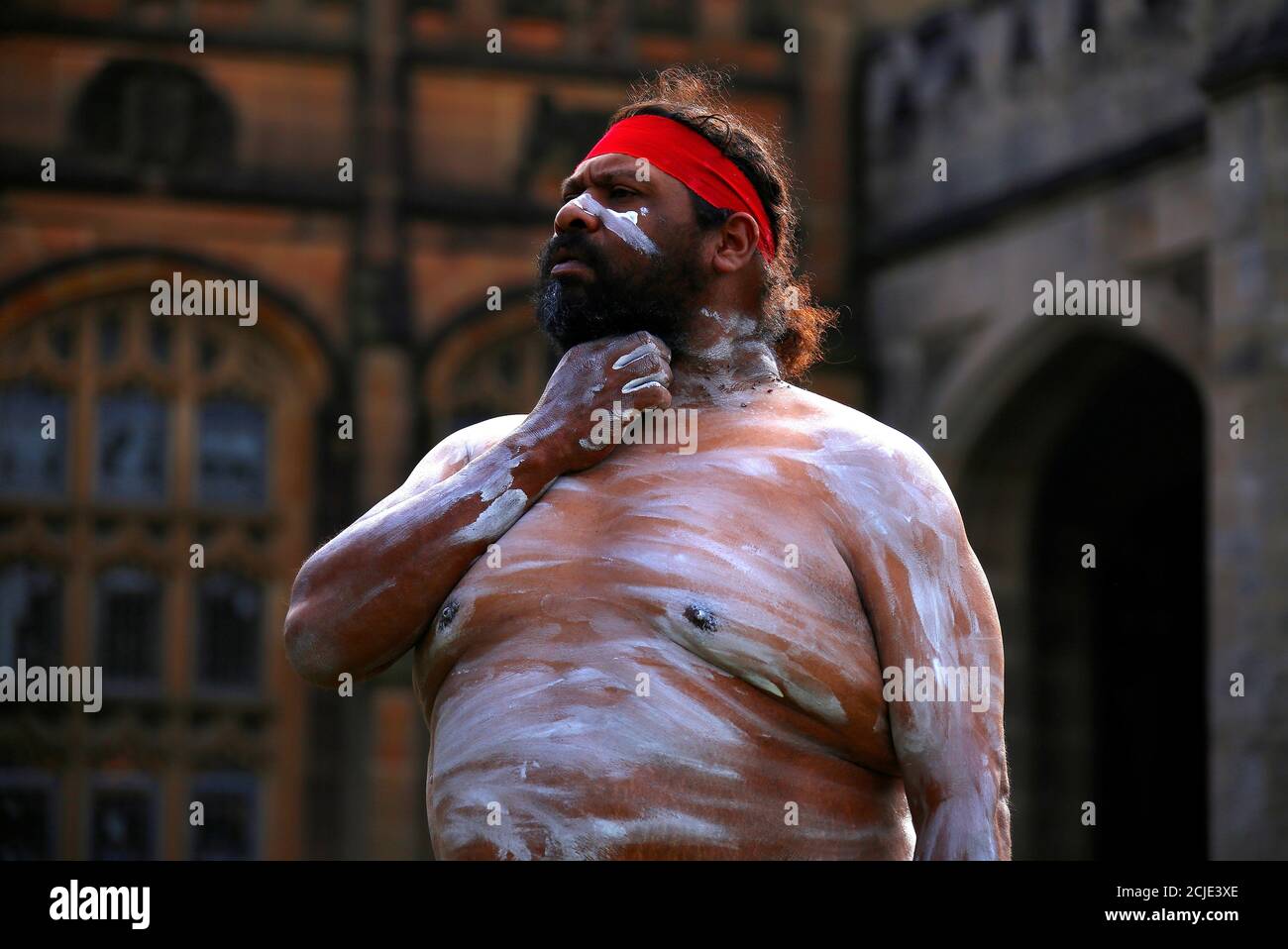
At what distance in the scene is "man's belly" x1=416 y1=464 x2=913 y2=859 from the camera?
90.8 inches

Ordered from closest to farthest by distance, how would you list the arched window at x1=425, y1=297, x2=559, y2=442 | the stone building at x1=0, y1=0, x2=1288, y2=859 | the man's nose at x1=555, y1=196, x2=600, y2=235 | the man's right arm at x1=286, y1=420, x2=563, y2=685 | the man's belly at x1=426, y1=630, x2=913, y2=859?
1. the man's belly at x1=426, y1=630, x2=913, y2=859
2. the man's right arm at x1=286, y1=420, x2=563, y2=685
3. the man's nose at x1=555, y1=196, x2=600, y2=235
4. the stone building at x1=0, y1=0, x2=1288, y2=859
5. the arched window at x1=425, y1=297, x2=559, y2=442

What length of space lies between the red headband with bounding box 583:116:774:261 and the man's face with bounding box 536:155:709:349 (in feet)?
0.05

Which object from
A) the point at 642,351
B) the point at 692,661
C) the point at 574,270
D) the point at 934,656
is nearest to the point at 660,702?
the point at 692,661

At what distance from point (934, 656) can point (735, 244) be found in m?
0.51

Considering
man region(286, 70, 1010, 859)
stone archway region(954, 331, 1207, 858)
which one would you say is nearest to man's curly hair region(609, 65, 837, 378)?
man region(286, 70, 1010, 859)

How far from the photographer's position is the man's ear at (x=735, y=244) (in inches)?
103

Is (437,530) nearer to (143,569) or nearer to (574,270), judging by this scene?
(574,270)

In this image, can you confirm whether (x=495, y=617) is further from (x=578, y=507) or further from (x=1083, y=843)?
(x=1083, y=843)

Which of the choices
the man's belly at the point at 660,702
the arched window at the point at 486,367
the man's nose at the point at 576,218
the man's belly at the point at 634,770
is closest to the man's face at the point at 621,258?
the man's nose at the point at 576,218

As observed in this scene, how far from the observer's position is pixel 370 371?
13242mm

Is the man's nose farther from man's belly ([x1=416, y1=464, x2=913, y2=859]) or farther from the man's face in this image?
man's belly ([x1=416, y1=464, x2=913, y2=859])

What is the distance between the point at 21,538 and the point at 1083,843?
5521 millimetres

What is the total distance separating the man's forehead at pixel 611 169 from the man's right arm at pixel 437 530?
171 millimetres

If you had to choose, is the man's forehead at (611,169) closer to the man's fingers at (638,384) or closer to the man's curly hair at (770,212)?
the man's curly hair at (770,212)
